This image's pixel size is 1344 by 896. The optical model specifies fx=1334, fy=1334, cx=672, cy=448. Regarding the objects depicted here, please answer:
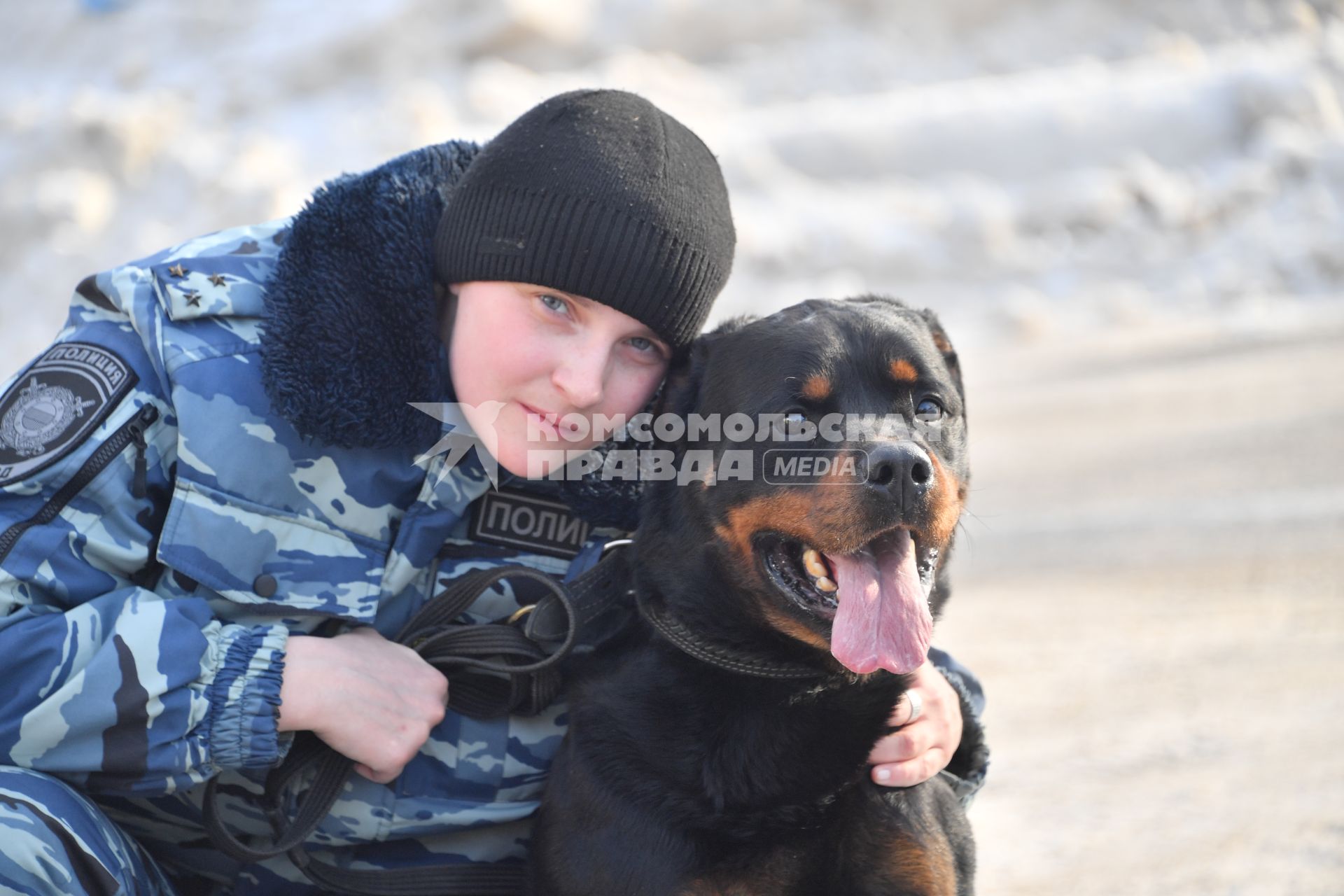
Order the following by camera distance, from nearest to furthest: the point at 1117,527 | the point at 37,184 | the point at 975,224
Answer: the point at 1117,527, the point at 37,184, the point at 975,224

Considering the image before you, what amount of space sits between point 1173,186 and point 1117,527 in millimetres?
8277

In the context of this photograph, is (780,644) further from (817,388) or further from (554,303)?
(554,303)

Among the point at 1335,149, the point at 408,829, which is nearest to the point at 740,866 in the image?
the point at 408,829

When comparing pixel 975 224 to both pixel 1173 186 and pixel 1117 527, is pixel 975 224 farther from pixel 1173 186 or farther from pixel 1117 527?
pixel 1117 527

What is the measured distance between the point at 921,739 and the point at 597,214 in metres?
1.08

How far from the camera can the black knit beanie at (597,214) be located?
2.35 meters

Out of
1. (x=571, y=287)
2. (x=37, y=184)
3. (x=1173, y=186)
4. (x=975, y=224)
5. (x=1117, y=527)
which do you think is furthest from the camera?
(x=1173, y=186)

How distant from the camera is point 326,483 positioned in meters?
2.38

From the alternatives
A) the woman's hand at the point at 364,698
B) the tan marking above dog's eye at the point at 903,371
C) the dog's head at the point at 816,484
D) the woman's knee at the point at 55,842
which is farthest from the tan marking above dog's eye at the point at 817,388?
the woman's knee at the point at 55,842

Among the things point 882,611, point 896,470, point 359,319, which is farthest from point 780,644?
point 359,319

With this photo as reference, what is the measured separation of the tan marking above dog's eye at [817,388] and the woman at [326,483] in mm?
301

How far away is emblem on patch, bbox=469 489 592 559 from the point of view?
2.60 m

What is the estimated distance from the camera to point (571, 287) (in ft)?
7.76

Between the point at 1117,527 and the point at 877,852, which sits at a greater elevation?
the point at 1117,527
